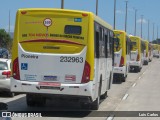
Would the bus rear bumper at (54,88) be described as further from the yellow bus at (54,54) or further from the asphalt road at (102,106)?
the asphalt road at (102,106)

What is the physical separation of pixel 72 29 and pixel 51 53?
92cm

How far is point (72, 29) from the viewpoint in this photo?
13375 millimetres

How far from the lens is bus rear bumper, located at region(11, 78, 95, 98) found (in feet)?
42.7

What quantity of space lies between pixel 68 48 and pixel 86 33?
674 mm

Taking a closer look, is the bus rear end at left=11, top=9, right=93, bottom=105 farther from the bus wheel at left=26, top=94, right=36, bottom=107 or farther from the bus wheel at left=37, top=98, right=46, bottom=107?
the bus wheel at left=37, top=98, right=46, bottom=107

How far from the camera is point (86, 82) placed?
515 inches

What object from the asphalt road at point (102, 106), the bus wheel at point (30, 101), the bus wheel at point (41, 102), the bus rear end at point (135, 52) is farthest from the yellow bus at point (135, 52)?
the bus wheel at point (30, 101)

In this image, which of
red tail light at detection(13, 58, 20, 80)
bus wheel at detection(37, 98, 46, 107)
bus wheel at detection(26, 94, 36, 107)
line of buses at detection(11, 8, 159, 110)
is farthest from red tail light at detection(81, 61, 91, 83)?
bus wheel at detection(37, 98, 46, 107)

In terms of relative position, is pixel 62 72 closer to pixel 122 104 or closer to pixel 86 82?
pixel 86 82

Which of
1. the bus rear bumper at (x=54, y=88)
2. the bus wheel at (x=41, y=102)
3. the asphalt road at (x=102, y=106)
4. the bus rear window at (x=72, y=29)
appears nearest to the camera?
the bus rear bumper at (x=54, y=88)

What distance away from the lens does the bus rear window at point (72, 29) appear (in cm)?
1335

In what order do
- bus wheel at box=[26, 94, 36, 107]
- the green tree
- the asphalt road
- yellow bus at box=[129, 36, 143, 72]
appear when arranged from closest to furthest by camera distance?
the asphalt road
bus wheel at box=[26, 94, 36, 107]
yellow bus at box=[129, 36, 143, 72]
the green tree

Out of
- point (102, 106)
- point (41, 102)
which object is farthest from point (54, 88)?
point (102, 106)

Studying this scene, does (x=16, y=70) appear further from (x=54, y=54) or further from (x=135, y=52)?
(x=135, y=52)
